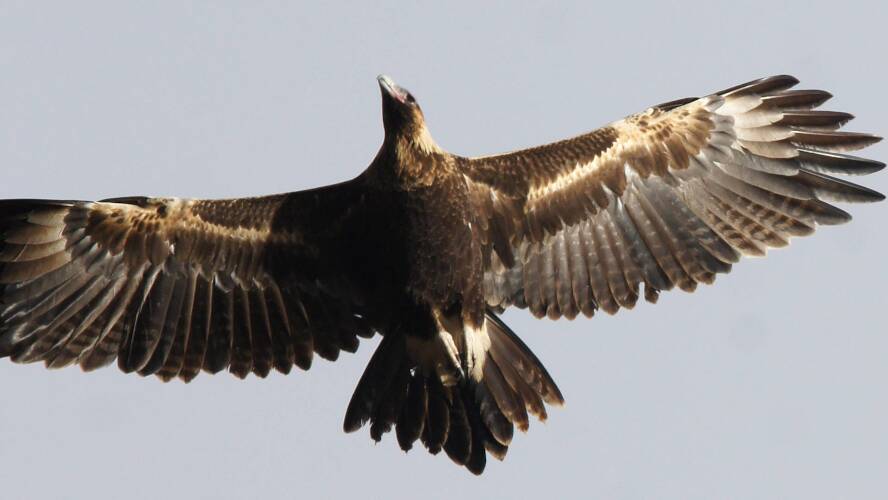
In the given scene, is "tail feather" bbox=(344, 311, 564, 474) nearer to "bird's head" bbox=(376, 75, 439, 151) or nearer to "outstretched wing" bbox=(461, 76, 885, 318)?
"outstretched wing" bbox=(461, 76, 885, 318)

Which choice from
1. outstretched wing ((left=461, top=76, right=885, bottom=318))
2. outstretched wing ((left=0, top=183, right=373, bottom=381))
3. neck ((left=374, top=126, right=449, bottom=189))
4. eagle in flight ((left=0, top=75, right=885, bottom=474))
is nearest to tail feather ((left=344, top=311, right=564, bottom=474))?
eagle in flight ((left=0, top=75, right=885, bottom=474))

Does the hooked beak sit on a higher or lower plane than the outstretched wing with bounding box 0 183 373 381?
higher

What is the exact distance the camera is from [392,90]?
11.4 metres

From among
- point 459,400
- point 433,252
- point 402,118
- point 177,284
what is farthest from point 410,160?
point 177,284

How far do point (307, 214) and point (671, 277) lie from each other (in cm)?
248

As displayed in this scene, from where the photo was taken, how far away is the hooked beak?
37.3 feet

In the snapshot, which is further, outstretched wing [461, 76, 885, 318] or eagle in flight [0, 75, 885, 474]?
outstretched wing [461, 76, 885, 318]

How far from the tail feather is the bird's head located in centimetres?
128

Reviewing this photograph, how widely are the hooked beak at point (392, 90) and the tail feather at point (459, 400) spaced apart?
1535 millimetres

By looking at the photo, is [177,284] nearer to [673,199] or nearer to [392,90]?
[392,90]

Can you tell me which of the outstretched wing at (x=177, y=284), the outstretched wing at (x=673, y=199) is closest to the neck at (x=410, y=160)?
the outstretched wing at (x=177, y=284)

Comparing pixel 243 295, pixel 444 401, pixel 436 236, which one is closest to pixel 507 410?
pixel 444 401

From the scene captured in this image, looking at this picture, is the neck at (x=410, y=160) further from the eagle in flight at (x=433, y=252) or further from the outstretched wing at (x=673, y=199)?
the outstretched wing at (x=673, y=199)

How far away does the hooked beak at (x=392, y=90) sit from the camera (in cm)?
1137
